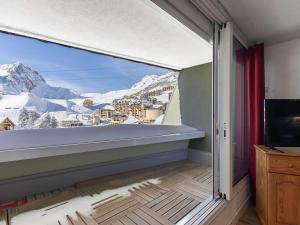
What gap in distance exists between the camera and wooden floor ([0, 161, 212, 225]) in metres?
1.84

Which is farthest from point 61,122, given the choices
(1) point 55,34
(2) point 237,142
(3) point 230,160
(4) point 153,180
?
(2) point 237,142

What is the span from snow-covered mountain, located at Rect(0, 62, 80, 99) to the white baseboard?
9.89ft

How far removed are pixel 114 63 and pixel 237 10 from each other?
2033mm

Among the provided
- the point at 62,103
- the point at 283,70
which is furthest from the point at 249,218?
the point at 62,103

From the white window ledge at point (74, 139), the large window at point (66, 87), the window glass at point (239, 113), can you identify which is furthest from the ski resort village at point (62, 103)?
the window glass at point (239, 113)

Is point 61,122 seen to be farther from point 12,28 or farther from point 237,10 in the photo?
point 237,10

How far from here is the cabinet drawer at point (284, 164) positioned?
1.77 metres

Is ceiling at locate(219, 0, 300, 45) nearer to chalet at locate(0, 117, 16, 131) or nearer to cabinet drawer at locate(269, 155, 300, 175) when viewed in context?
cabinet drawer at locate(269, 155, 300, 175)

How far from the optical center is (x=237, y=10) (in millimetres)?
1744

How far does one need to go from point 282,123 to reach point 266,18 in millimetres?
1173

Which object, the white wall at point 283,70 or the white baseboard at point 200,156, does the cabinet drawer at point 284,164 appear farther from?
the white baseboard at point 200,156

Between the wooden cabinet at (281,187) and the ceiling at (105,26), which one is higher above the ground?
the ceiling at (105,26)

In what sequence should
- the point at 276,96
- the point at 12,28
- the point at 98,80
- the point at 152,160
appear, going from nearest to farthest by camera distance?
the point at 12,28 → the point at 276,96 → the point at 98,80 → the point at 152,160

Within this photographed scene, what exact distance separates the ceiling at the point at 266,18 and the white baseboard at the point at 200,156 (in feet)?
7.89
